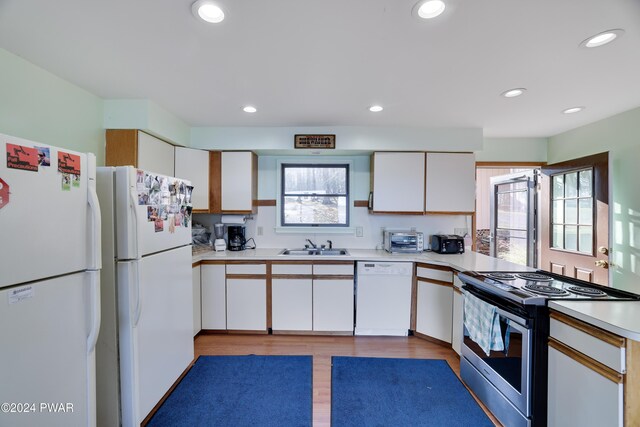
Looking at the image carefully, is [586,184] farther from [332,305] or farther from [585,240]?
[332,305]

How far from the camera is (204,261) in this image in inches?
107

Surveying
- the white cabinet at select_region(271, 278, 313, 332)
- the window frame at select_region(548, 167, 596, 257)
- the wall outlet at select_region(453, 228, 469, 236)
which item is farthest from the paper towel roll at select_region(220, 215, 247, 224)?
the window frame at select_region(548, 167, 596, 257)

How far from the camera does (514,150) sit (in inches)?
128

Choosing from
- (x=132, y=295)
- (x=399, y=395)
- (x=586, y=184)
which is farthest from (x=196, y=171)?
(x=586, y=184)

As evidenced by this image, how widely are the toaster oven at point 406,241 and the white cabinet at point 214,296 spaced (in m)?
1.95

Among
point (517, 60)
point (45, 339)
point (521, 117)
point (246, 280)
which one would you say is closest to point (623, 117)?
point (521, 117)

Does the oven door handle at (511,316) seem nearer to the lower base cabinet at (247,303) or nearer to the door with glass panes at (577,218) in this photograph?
the door with glass panes at (577,218)

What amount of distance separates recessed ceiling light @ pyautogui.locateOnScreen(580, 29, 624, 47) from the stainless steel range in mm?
1432

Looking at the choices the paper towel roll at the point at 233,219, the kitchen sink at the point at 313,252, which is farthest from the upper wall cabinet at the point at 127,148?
the kitchen sink at the point at 313,252

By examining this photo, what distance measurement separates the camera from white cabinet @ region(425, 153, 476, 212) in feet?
9.64

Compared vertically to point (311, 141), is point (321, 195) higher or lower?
lower

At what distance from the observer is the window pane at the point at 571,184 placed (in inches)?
104

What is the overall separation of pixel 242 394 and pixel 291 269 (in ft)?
3.77

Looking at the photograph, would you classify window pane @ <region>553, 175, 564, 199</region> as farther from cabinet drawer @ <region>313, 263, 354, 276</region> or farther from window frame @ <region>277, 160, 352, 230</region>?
cabinet drawer @ <region>313, 263, 354, 276</region>
